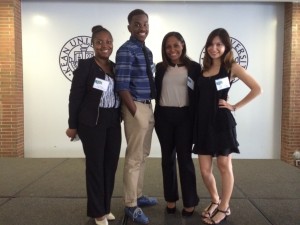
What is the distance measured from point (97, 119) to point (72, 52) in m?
3.45

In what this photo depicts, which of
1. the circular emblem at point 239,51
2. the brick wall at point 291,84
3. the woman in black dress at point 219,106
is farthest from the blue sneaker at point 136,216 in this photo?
the brick wall at point 291,84

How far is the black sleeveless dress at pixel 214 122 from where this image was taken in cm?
219

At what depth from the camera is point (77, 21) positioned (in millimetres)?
5191

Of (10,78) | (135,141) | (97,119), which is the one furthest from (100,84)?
(10,78)

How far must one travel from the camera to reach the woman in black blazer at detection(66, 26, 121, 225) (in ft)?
6.82

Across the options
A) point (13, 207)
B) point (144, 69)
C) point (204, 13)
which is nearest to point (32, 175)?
point (13, 207)

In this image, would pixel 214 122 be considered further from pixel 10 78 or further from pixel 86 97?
pixel 10 78

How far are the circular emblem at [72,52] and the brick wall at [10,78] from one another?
702mm

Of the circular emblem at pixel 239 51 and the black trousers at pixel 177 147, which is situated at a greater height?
the circular emblem at pixel 239 51

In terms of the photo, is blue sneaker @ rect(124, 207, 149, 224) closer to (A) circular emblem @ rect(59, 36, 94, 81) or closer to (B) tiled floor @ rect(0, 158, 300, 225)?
(B) tiled floor @ rect(0, 158, 300, 225)

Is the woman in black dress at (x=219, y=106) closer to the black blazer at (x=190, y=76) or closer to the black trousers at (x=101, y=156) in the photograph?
the black blazer at (x=190, y=76)

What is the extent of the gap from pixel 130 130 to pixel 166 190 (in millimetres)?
597

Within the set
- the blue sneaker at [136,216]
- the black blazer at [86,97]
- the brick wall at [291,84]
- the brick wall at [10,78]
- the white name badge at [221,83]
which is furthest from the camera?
the brick wall at [291,84]

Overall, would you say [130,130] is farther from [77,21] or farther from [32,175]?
[77,21]
